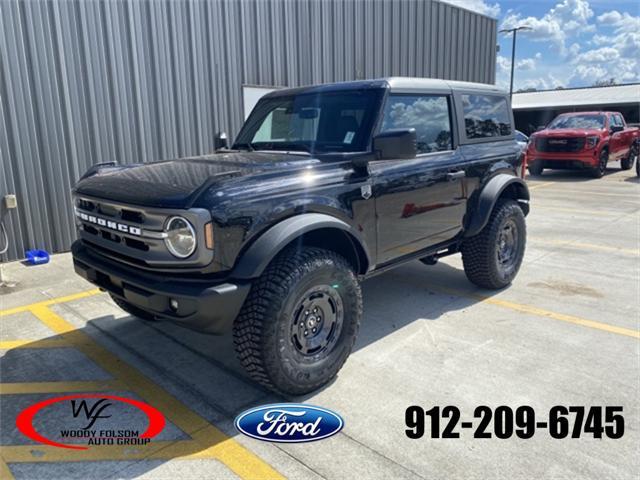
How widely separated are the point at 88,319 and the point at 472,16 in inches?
527

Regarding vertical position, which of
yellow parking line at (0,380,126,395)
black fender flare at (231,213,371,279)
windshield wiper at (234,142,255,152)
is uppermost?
windshield wiper at (234,142,255,152)

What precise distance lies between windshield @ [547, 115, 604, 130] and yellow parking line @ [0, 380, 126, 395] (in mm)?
14987

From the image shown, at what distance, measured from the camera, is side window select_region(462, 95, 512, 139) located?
4.50m

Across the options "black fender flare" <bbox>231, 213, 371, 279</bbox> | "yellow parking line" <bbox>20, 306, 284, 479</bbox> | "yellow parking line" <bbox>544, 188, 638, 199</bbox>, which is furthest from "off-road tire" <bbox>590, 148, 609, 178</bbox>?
"yellow parking line" <bbox>20, 306, 284, 479</bbox>

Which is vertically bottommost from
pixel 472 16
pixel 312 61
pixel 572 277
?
pixel 572 277

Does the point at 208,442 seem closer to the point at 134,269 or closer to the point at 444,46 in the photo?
the point at 134,269

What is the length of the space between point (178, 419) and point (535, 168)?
579 inches

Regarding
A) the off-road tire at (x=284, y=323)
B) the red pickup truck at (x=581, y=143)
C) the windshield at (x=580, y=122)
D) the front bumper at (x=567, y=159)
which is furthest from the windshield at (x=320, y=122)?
the windshield at (x=580, y=122)

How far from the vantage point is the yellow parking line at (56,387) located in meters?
3.23

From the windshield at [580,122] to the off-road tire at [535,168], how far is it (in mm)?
1155

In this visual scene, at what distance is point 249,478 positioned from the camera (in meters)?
2.38

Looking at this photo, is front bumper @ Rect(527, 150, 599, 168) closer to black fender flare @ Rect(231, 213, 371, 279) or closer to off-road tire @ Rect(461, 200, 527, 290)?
off-road tire @ Rect(461, 200, 527, 290)

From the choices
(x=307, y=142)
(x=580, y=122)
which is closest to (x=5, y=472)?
(x=307, y=142)

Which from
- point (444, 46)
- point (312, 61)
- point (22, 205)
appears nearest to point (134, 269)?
point (22, 205)
